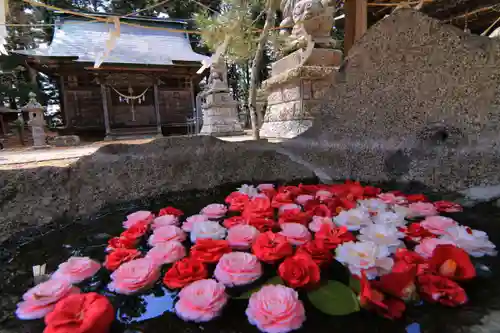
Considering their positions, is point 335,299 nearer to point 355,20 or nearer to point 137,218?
point 137,218

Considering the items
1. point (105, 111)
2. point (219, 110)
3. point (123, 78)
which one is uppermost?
point (123, 78)

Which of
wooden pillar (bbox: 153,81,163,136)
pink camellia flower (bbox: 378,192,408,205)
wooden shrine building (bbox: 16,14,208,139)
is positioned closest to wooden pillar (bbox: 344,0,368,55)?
pink camellia flower (bbox: 378,192,408,205)

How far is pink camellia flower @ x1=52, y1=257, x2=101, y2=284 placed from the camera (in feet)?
2.04

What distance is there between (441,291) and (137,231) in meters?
0.76

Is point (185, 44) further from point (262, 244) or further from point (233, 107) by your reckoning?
point (262, 244)

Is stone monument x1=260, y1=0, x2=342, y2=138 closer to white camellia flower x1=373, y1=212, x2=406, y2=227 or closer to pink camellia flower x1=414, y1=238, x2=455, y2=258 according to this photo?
white camellia flower x1=373, y1=212, x2=406, y2=227

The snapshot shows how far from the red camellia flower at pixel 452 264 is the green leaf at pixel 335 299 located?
0.61 feet

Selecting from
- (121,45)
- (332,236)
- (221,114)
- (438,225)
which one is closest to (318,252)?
(332,236)

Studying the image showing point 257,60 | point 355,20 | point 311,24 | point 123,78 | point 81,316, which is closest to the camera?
point 81,316

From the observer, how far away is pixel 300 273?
565 millimetres

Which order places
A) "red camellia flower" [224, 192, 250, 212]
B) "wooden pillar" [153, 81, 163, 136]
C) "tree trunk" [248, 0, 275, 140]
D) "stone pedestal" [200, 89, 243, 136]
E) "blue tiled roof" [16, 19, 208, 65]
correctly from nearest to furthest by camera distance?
1. "red camellia flower" [224, 192, 250, 212]
2. "tree trunk" [248, 0, 275, 140]
3. "stone pedestal" [200, 89, 243, 136]
4. "blue tiled roof" [16, 19, 208, 65]
5. "wooden pillar" [153, 81, 163, 136]

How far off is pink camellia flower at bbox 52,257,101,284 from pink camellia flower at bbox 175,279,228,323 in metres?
0.26

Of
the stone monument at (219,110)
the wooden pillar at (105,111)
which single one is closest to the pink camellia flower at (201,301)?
the stone monument at (219,110)

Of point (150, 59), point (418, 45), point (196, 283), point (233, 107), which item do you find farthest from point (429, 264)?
point (150, 59)
